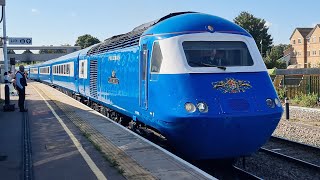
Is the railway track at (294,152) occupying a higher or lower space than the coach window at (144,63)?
lower

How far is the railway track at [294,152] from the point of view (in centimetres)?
990

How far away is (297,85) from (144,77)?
19310 mm

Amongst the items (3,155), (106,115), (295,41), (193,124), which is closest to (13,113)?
(106,115)

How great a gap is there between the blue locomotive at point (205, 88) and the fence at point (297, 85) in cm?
1621

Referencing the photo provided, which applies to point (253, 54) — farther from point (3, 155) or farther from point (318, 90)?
point (318, 90)

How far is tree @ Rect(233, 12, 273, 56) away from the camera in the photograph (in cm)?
8969

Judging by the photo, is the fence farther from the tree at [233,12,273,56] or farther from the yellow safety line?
the tree at [233,12,273,56]

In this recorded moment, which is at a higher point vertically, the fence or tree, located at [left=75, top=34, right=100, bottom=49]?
tree, located at [left=75, top=34, right=100, bottom=49]

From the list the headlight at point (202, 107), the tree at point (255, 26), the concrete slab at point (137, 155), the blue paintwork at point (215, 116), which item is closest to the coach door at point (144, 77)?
the blue paintwork at point (215, 116)

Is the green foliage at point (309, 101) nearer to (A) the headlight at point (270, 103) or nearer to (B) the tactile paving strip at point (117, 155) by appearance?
(B) the tactile paving strip at point (117, 155)

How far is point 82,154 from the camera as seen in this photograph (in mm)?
8547

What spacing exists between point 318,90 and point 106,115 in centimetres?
1382

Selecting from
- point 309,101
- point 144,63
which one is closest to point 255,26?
point 309,101

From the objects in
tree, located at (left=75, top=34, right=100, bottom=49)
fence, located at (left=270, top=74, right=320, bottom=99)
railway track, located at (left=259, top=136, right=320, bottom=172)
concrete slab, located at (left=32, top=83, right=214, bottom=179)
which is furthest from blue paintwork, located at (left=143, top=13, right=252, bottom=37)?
tree, located at (left=75, top=34, right=100, bottom=49)
